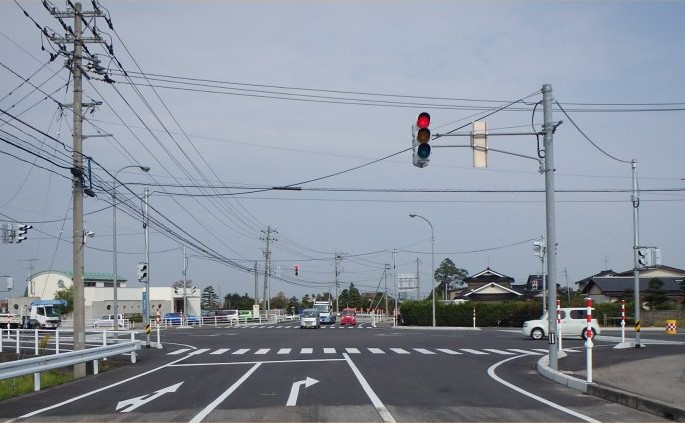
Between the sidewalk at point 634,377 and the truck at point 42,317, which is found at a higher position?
the sidewalk at point 634,377

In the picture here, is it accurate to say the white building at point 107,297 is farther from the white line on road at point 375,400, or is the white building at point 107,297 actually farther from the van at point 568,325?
the white line on road at point 375,400

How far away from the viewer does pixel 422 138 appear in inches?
670

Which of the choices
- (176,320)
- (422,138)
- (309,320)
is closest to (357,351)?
(422,138)

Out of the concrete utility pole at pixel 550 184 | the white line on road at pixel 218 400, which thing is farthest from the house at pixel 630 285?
the white line on road at pixel 218 400

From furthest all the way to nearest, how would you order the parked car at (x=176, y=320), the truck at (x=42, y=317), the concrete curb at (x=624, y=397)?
the parked car at (x=176, y=320)
the truck at (x=42, y=317)
the concrete curb at (x=624, y=397)

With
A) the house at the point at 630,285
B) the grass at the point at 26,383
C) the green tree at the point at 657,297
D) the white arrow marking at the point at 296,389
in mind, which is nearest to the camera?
the white arrow marking at the point at 296,389

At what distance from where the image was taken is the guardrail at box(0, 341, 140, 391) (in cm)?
1688

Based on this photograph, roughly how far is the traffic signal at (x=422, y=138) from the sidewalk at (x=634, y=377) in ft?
20.7

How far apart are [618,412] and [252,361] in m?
15.7

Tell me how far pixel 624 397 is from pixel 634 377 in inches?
151

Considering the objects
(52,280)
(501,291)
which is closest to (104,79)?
(501,291)

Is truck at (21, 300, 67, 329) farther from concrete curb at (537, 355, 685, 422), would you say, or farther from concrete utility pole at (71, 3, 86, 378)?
concrete curb at (537, 355, 685, 422)

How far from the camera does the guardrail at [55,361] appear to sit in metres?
16.9

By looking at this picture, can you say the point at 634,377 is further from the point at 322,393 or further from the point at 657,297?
the point at 657,297
